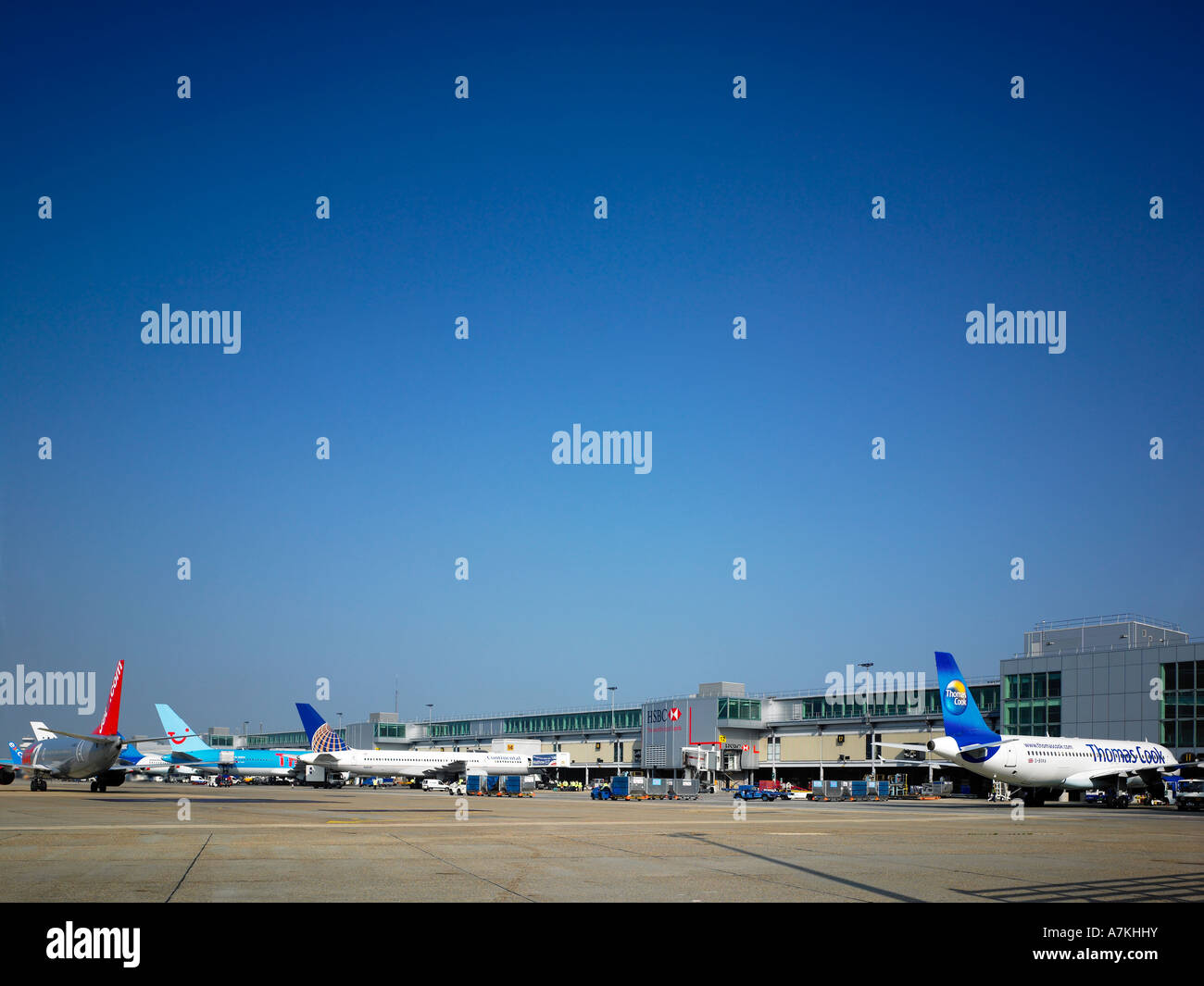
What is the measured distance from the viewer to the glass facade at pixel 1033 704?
8756 cm

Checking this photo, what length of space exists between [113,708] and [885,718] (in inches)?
2778

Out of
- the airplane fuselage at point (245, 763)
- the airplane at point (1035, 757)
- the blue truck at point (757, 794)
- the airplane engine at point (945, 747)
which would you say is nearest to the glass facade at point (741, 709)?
the blue truck at point (757, 794)

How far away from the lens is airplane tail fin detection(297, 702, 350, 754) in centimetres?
10981

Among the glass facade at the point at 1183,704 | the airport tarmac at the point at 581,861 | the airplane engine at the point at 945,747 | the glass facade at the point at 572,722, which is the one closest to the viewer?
the airport tarmac at the point at 581,861

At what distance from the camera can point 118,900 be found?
14297mm

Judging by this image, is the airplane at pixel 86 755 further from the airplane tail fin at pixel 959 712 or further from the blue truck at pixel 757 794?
the airplane tail fin at pixel 959 712

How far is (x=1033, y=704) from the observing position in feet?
294

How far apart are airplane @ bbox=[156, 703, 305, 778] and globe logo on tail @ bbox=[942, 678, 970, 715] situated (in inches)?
3017

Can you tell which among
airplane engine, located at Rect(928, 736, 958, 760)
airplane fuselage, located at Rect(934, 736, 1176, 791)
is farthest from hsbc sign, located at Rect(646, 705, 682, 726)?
airplane engine, located at Rect(928, 736, 958, 760)

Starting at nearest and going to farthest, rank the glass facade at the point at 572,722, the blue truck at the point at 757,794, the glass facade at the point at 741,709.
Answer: the blue truck at the point at 757,794
the glass facade at the point at 741,709
the glass facade at the point at 572,722

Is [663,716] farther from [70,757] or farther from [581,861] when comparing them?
[581,861]

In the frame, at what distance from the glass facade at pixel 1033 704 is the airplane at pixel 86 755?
7144cm

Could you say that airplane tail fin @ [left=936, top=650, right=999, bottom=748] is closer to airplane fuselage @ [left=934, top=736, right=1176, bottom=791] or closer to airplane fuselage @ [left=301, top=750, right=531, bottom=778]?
airplane fuselage @ [left=934, top=736, right=1176, bottom=791]
